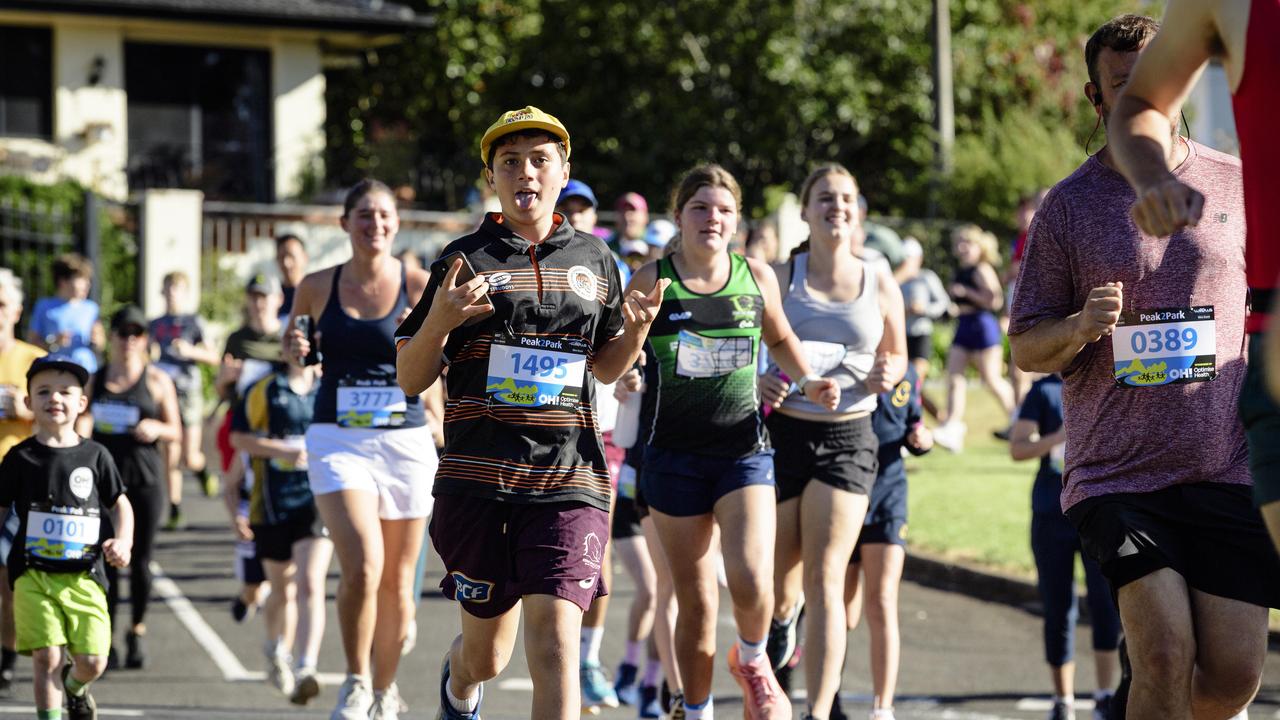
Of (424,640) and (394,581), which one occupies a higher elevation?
(394,581)

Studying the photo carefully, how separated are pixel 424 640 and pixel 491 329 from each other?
5.36 meters

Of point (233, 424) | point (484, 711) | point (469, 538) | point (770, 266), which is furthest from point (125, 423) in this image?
point (469, 538)

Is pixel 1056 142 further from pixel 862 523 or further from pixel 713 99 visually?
pixel 862 523

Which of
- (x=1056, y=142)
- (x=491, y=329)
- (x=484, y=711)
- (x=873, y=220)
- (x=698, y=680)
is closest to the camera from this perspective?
(x=491, y=329)

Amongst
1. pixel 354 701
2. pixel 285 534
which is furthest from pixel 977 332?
pixel 354 701

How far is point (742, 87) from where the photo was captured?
2947 centimetres

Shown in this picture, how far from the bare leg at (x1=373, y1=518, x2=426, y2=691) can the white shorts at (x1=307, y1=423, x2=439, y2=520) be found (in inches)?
3.5

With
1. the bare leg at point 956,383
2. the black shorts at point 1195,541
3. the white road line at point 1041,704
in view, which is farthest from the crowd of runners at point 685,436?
the bare leg at point 956,383

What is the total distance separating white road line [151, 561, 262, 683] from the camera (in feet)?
30.6

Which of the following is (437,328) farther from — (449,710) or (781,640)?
(781,640)

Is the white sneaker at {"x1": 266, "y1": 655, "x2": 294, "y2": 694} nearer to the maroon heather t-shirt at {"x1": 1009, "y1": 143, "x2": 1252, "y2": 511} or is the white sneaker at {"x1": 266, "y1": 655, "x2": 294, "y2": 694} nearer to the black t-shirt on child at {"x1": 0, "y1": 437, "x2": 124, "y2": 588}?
the black t-shirt on child at {"x1": 0, "y1": 437, "x2": 124, "y2": 588}

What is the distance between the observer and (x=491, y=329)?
5188 mm

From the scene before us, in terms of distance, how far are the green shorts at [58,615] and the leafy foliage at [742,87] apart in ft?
66.0

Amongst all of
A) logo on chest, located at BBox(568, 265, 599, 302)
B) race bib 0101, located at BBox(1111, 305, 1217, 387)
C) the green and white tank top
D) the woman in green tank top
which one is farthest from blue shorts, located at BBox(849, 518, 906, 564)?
race bib 0101, located at BBox(1111, 305, 1217, 387)
